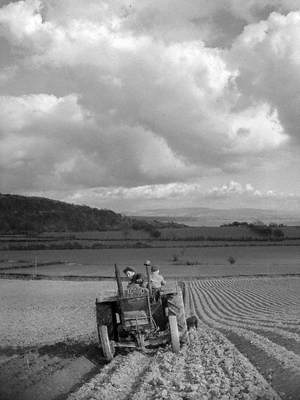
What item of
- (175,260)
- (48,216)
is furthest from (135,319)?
(48,216)

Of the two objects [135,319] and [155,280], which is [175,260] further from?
[135,319]

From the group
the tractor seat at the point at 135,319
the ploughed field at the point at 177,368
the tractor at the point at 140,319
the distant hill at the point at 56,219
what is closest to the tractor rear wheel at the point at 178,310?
the tractor at the point at 140,319

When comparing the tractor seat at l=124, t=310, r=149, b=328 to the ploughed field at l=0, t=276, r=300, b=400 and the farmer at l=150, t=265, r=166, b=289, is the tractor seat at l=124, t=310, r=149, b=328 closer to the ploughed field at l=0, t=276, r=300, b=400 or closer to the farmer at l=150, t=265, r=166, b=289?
the ploughed field at l=0, t=276, r=300, b=400

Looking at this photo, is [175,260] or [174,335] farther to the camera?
[175,260]

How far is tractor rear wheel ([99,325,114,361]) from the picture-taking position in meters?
10.6

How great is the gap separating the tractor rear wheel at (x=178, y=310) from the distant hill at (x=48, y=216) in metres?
108

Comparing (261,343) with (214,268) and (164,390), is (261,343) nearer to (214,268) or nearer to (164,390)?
(164,390)

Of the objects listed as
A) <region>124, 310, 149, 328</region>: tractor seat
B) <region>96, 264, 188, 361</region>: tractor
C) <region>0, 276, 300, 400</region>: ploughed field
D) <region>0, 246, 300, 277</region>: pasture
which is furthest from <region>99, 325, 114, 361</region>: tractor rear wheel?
<region>0, 246, 300, 277</region>: pasture

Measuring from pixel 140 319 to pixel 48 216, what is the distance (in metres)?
123

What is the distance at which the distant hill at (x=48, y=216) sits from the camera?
12231 cm

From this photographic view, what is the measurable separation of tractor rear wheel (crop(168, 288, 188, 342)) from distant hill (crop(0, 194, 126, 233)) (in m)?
108

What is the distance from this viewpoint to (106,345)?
34.7 ft

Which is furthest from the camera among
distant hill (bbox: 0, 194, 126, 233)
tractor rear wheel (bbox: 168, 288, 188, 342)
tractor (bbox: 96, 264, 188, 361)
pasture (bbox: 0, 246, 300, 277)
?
distant hill (bbox: 0, 194, 126, 233)

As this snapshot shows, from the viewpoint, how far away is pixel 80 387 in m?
8.72
